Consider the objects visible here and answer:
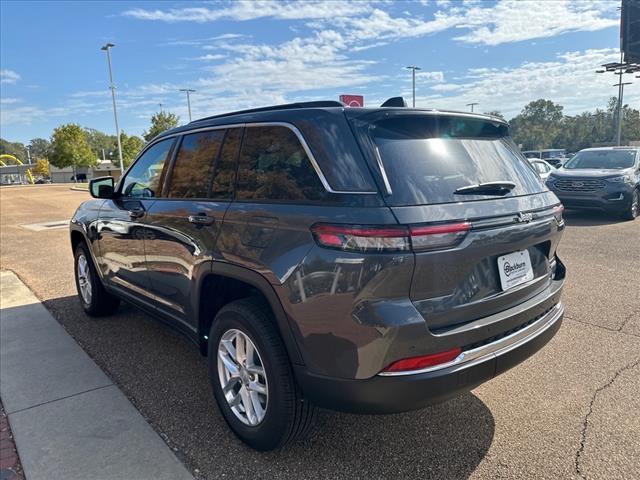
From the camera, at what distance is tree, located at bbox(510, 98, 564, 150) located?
3406 inches

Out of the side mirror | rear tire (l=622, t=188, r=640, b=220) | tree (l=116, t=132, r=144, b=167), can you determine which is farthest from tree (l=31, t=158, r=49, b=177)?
the side mirror

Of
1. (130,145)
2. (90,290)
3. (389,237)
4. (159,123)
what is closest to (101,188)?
(90,290)

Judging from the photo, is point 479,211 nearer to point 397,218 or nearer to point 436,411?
point 397,218

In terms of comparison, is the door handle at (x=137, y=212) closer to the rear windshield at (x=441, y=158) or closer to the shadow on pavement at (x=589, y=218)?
the rear windshield at (x=441, y=158)

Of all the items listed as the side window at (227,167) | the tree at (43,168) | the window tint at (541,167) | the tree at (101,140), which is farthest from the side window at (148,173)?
the tree at (101,140)

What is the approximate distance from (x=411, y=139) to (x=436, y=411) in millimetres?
1732

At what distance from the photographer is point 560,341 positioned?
4.00 metres

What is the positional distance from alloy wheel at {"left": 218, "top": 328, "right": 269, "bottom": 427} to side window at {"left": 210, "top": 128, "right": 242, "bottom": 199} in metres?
0.83

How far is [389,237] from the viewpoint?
2018 millimetres

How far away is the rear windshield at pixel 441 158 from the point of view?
2.19m

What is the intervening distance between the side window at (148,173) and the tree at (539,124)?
9063 cm

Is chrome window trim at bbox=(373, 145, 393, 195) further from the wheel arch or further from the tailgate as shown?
the wheel arch

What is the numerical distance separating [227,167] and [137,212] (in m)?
1.23

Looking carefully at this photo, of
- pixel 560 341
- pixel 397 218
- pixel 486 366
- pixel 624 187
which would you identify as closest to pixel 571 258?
pixel 560 341
